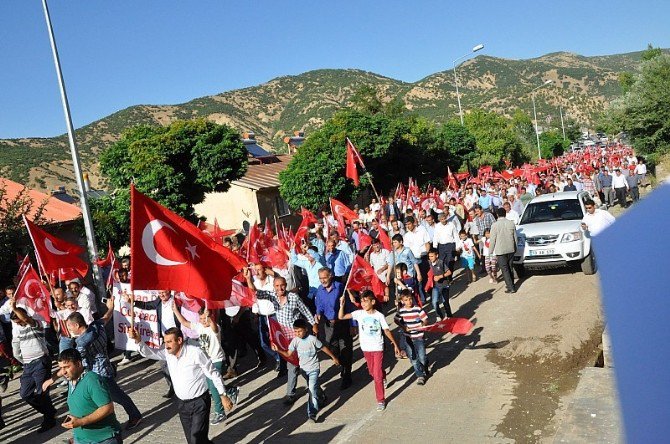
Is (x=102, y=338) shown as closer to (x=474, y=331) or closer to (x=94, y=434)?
(x=94, y=434)

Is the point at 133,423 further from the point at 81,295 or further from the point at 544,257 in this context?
the point at 544,257

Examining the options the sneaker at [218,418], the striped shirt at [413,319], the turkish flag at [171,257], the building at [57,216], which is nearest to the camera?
the turkish flag at [171,257]

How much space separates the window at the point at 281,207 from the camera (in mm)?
36625

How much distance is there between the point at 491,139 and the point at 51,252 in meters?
46.9

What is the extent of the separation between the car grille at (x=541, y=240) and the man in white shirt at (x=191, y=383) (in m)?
8.58

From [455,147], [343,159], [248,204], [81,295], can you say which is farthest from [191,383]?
[455,147]

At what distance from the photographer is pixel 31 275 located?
9.95 meters

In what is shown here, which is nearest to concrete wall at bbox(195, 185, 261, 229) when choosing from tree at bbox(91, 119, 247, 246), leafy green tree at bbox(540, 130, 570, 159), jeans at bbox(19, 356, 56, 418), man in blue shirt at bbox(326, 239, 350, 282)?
tree at bbox(91, 119, 247, 246)

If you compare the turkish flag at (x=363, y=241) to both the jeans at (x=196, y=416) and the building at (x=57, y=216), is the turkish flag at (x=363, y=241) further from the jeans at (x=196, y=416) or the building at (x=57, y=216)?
the building at (x=57, y=216)

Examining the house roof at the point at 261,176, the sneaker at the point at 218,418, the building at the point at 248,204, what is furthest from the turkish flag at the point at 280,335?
the building at the point at 248,204

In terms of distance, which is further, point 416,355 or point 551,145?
point 551,145

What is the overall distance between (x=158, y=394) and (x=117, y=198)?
12669 mm

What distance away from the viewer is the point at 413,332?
7617 mm

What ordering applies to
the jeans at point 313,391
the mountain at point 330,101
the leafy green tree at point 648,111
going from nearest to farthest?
the jeans at point 313,391 < the leafy green tree at point 648,111 < the mountain at point 330,101
